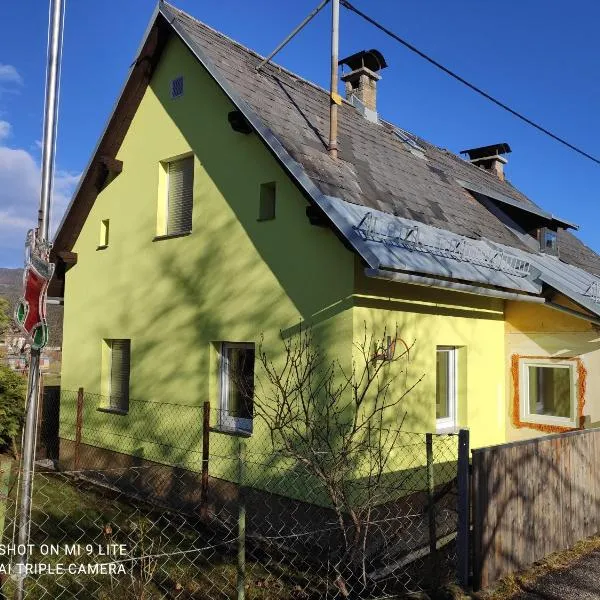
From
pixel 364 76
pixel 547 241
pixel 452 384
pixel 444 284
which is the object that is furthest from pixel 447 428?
pixel 364 76

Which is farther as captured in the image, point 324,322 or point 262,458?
point 262,458

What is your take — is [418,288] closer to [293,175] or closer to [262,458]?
[293,175]

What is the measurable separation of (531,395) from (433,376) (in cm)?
248

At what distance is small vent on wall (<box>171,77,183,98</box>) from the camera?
9.35 meters

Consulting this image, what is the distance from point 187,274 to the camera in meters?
8.87

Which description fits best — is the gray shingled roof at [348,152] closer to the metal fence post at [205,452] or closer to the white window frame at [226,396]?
the white window frame at [226,396]

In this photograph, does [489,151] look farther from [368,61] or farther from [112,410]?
[112,410]

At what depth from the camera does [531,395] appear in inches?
363

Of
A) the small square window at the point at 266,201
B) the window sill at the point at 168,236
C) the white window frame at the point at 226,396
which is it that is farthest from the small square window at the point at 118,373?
the small square window at the point at 266,201

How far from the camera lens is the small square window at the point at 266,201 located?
7.84 meters

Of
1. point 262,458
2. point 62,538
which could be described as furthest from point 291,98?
point 62,538

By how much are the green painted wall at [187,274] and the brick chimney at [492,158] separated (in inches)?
491

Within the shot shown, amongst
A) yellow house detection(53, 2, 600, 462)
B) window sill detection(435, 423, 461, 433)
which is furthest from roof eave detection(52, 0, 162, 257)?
window sill detection(435, 423, 461, 433)

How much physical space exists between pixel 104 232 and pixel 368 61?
7.71 meters
